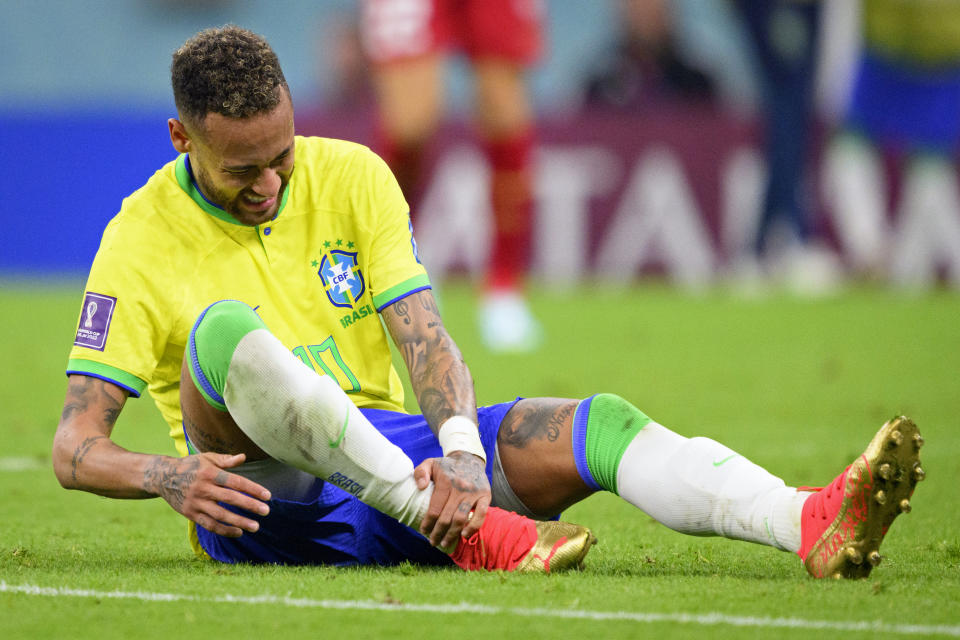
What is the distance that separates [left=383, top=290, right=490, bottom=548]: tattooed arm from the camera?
279cm

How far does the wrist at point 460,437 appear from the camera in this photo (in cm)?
291

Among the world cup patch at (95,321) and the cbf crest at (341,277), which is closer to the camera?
the world cup patch at (95,321)

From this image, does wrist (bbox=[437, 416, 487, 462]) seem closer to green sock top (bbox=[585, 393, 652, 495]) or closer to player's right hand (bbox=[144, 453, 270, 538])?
green sock top (bbox=[585, 393, 652, 495])

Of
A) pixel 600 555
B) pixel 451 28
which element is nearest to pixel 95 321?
pixel 600 555

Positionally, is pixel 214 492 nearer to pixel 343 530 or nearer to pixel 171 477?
pixel 171 477

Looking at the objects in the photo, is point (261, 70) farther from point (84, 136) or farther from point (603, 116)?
point (84, 136)

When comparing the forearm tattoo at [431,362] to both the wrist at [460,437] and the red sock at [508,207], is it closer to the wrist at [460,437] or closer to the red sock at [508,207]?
the wrist at [460,437]

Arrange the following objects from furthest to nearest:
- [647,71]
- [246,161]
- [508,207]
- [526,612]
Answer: [647,71] < [508,207] < [246,161] < [526,612]

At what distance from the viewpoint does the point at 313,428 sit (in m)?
2.70

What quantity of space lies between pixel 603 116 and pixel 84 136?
15.5 feet

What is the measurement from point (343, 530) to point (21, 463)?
2242mm

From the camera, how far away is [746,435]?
208 inches

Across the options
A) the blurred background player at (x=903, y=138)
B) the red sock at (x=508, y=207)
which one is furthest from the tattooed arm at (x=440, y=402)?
the blurred background player at (x=903, y=138)

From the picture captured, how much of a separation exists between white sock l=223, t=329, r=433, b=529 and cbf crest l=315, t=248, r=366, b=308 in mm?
474
